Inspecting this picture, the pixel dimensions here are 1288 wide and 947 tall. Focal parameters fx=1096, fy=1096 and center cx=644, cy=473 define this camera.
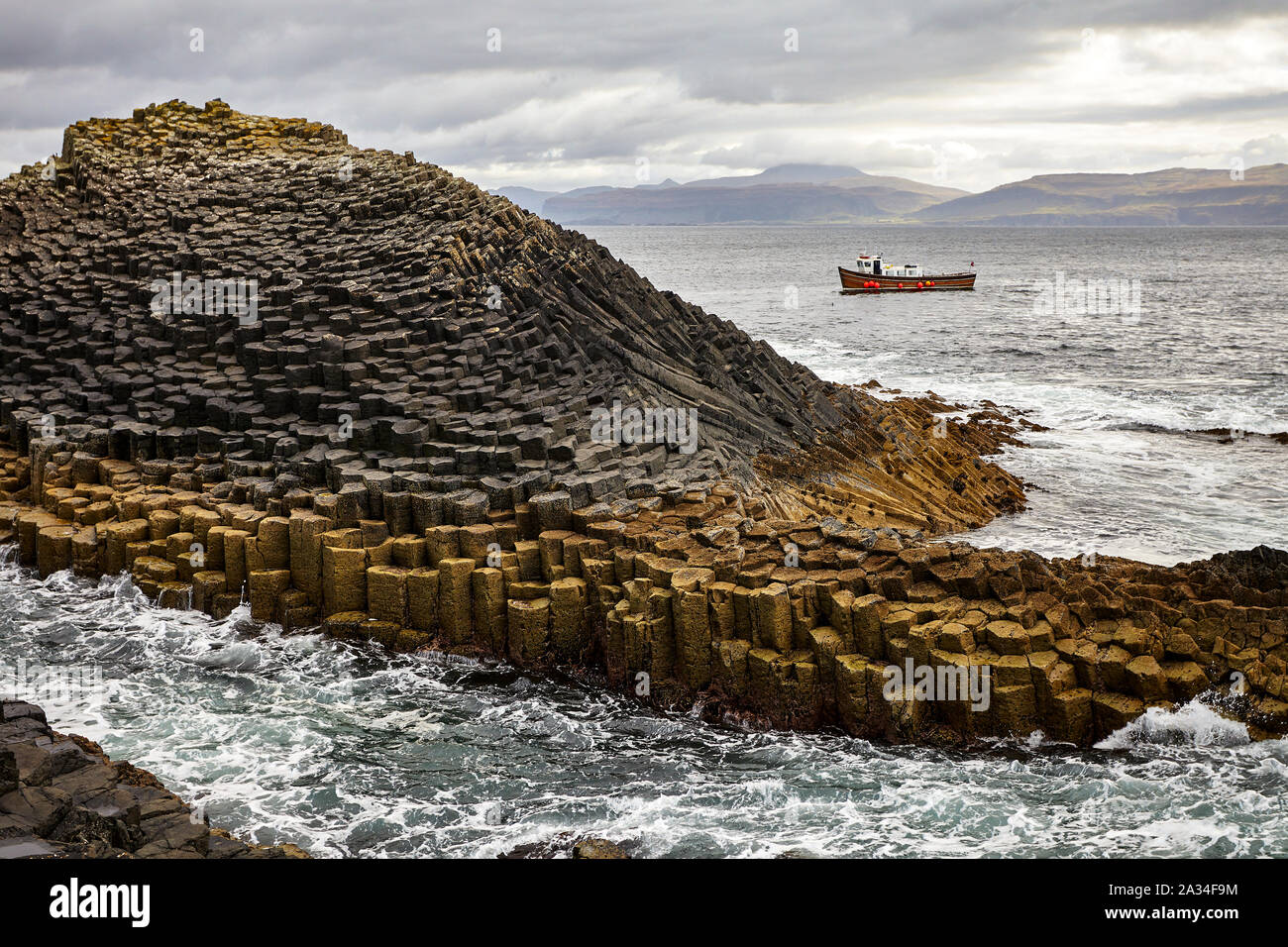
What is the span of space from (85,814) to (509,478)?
7183 mm

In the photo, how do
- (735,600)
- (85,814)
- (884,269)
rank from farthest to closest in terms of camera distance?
(884,269) → (735,600) → (85,814)

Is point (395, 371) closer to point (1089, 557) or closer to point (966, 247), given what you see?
point (1089, 557)

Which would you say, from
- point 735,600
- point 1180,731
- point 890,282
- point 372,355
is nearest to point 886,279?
point 890,282

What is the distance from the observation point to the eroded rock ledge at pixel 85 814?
24.3ft

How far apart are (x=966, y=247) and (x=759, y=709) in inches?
6041

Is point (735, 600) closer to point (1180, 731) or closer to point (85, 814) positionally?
point (1180, 731)

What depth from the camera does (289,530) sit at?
13.9 m

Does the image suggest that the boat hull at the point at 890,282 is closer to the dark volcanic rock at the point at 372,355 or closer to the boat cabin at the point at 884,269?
the boat cabin at the point at 884,269

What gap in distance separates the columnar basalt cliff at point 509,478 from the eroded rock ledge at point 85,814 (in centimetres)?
446

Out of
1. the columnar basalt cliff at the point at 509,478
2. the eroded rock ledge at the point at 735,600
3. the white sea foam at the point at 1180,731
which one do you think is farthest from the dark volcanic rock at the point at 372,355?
the white sea foam at the point at 1180,731

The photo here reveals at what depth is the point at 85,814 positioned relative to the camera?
7.82 metres

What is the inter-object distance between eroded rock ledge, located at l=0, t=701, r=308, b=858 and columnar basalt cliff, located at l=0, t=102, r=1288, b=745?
4.46 meters

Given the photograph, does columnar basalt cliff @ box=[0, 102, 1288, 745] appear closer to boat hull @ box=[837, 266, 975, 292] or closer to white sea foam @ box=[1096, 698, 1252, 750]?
white sea foam @ box=[1096, 698, 1252, 750]

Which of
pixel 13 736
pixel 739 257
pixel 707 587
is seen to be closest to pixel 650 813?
pixel 707 587
